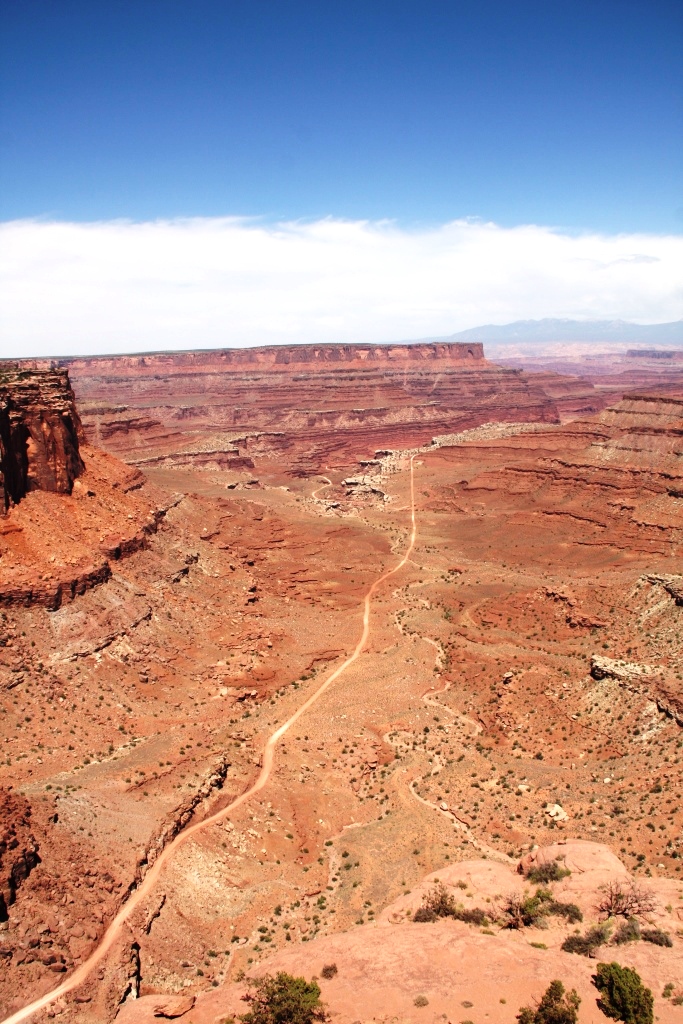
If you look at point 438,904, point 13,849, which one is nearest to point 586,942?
point 438,904

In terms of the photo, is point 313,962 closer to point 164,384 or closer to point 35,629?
point 35,629

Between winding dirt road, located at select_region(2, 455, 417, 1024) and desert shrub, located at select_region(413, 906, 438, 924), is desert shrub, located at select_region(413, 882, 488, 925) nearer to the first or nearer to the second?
desert shrub, located at select_region(413, 906, 438, 924)

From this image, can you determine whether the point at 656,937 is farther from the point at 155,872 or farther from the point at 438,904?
the point at 155,872

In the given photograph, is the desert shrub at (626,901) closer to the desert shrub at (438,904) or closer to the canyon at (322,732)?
the canyon at (322,732)

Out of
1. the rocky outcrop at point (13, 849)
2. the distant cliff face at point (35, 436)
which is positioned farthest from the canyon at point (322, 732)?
the distant cliff face at point (35, 436)

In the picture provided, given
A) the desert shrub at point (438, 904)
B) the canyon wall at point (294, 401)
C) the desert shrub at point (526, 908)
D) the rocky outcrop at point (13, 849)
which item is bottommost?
the desert shrub at point (438, 904)

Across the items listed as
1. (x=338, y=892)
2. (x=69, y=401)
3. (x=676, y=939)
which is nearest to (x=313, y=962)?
(x=338, y=892)
